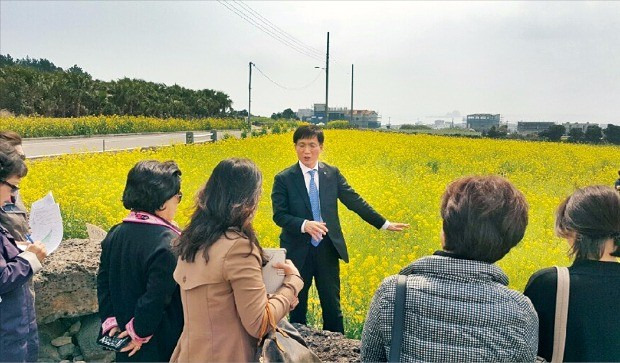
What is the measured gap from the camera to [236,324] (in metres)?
1.84

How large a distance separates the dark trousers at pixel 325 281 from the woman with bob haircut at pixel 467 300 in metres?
1.92

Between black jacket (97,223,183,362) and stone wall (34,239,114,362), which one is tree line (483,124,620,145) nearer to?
stone wall (34,239,114,362)

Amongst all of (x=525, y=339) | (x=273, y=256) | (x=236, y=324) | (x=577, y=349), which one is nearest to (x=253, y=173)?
(x=273, y=256)

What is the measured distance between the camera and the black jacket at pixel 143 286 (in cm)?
215

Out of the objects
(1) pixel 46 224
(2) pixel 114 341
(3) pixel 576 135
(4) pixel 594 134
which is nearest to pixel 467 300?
(2) pixel 114 341

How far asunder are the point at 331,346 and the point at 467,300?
5.50ft

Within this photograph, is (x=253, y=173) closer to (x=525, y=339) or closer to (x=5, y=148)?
(x=525, y=339)

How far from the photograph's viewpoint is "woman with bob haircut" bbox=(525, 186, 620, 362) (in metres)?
1.66

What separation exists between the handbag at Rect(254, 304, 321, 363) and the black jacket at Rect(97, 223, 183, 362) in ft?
1.65

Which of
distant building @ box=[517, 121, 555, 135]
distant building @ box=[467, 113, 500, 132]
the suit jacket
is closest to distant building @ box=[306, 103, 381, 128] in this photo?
distant building @ box=[467, 113, 500, 132]

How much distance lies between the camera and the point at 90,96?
3734 centimetres

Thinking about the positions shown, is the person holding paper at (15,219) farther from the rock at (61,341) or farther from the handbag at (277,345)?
the handbag at (277,345)

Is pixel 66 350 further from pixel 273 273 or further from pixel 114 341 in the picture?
pixel 273 273

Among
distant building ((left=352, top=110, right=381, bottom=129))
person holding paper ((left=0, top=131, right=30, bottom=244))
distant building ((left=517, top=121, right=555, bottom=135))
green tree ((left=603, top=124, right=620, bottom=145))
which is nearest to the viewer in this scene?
person holding paper ((left=0, top=131, right=30, bottom=244))
